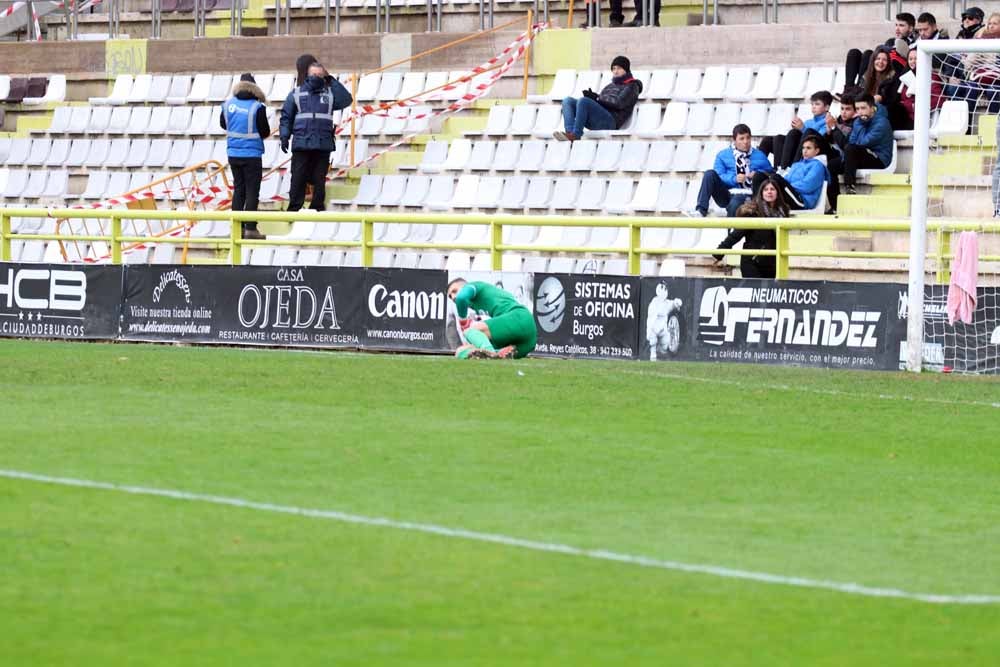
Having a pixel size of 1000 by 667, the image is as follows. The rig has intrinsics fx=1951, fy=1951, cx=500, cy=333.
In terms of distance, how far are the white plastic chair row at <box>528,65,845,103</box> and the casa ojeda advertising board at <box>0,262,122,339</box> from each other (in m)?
7.45

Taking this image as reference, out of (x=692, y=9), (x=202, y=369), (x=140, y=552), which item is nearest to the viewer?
(x=140, y=552)

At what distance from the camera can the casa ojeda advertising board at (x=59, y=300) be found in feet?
67.8

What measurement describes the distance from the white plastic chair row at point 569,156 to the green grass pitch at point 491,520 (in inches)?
348

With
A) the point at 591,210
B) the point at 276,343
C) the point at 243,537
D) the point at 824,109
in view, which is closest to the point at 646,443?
the point at 243,537

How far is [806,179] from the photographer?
20.2m

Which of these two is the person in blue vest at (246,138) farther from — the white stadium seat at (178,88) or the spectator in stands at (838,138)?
the spectator in stands at (838,138)

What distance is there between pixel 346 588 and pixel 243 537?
1042mm

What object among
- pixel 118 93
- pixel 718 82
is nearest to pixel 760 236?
pixel 718 82

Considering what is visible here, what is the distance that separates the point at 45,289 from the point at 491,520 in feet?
44.3

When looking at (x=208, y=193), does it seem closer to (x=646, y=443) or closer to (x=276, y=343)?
(x=276, y=343)

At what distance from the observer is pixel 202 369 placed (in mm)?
15312

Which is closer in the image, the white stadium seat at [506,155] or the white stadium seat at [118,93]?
the white stadium seat at [506,155]

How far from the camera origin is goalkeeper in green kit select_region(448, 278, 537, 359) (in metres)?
16.9

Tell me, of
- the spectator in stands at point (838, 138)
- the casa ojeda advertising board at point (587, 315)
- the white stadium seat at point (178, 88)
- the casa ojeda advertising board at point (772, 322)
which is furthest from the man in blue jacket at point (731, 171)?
the white stadium seat at point (178, 88)
